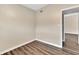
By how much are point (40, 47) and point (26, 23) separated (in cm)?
45

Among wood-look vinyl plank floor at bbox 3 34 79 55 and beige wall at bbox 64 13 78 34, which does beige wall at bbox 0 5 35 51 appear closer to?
wood-look vinyl plank floor at bbox 3 34 79 55

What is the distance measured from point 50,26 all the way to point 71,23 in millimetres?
332

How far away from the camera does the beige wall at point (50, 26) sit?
1435 millimetres

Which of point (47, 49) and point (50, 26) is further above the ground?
point (50, 26)

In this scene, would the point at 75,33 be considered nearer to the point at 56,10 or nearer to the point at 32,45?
the point at 56,10

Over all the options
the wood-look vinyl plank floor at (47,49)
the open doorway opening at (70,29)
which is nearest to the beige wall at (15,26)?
the wood-look vinyl plank floor at (47,49)

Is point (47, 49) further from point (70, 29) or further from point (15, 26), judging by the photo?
point (15, 26)

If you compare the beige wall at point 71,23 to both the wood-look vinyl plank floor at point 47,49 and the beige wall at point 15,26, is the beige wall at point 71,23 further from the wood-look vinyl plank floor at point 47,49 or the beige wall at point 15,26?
the beige wall at point 15,26

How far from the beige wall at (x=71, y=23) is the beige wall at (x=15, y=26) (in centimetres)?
53

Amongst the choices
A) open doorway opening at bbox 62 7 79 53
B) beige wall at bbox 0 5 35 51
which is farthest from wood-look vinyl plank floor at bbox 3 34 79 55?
beige wall at bbox 0 5 35 51

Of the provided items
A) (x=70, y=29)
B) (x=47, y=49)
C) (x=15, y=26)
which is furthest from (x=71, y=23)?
(x=15, y=26)

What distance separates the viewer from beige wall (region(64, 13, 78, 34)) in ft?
4.46

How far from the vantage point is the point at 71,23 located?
140 cm
